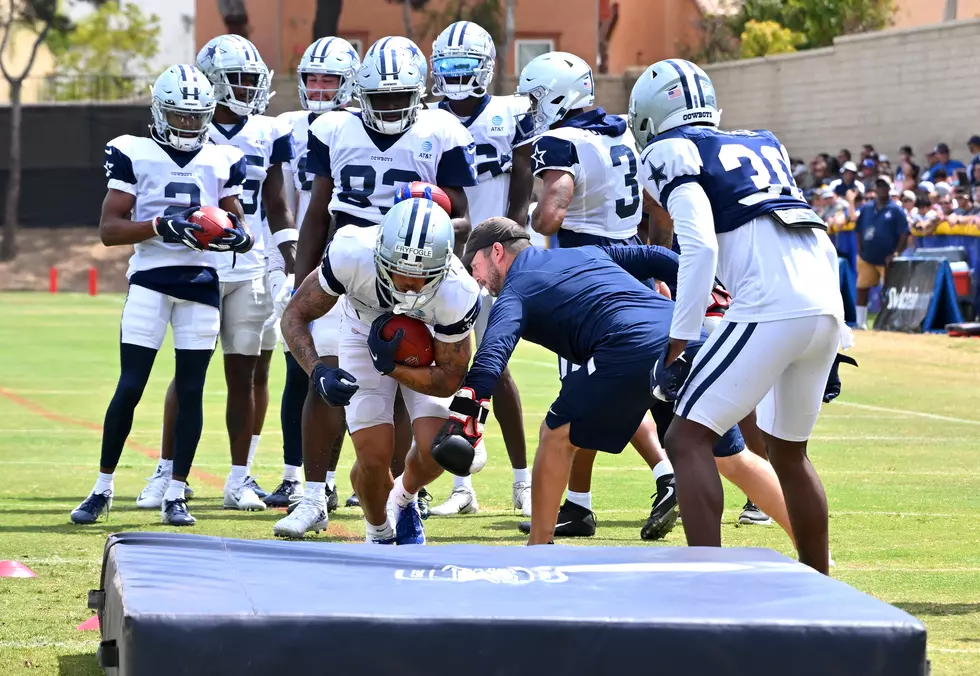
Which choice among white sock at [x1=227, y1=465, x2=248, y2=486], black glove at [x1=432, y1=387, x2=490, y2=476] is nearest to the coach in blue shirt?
→ white sock at [x1=227, y1=465, x2=248, y2=486]

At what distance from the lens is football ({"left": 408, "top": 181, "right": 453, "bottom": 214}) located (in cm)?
675

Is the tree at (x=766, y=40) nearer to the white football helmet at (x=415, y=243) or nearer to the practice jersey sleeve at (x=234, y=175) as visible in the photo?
the practice jersey sleeve at (x=234, y=175)

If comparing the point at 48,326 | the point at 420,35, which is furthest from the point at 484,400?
the point at 420,35

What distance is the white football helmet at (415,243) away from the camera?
554cm

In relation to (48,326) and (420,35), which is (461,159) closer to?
(48,326)

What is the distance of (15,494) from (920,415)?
6.81 m

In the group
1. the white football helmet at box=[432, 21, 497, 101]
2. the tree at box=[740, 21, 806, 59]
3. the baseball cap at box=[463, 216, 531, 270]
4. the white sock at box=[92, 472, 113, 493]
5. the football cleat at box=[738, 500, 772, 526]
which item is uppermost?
the tree at box=[740, 21, 806, 59]

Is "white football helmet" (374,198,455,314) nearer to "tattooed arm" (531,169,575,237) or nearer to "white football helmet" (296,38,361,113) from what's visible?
"tattooed arm" (531,169,575,237)

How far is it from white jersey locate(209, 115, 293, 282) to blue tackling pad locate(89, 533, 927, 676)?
3892 mm

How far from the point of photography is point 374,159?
7.15m

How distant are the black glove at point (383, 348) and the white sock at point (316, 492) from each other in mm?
1289

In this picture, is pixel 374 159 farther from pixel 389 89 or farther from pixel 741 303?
pixel 741 303

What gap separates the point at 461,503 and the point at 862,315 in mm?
13452

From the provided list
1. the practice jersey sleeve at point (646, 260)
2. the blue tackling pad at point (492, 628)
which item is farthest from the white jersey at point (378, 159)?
the blue tackling pad at point (492, 628)
